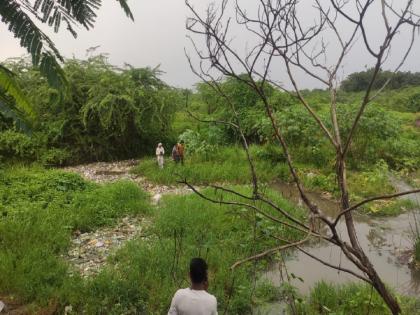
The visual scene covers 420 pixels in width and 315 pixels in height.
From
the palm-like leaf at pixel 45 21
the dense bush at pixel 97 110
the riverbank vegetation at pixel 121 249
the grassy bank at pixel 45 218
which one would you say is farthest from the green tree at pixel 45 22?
the dense bush at pixel 97 110

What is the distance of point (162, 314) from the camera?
444cm

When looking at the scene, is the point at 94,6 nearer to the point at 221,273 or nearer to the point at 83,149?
the point at 221,273

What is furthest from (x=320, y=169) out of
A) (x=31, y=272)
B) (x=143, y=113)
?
(x=31, y=272)

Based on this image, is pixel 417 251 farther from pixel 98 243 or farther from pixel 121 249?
pixel 98 243

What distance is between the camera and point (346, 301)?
15.3ft

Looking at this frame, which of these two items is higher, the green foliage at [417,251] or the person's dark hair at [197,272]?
the person's dark hair at [197,272]

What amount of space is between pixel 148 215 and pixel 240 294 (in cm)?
342

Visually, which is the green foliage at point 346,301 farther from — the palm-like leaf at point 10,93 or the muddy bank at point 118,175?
the muddy bank at point 118,175

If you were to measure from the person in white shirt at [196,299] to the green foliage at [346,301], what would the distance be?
6.75ft

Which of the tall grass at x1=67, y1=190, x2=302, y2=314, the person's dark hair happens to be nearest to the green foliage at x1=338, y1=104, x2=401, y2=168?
the tall grass at x1=67, y1=190, x2=302, y2=314

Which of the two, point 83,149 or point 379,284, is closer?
point 379,284

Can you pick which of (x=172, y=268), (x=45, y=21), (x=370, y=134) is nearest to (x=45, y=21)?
(x=45, y=21)

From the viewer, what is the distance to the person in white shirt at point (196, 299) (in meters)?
2.76

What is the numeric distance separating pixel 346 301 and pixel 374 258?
2.19 metres
